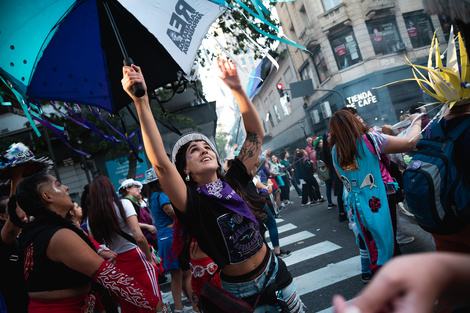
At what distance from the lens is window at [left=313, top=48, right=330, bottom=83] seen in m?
23.9

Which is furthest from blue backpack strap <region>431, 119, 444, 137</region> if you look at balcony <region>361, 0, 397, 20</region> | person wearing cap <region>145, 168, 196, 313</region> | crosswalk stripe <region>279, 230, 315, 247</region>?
balcony <region>361, 0, 397, 20</region>

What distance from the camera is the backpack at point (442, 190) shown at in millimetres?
2139

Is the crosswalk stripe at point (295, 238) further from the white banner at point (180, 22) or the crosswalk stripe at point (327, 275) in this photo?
the white banner at point (180, 22)

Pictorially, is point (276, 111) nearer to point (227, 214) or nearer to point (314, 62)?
point (314, 62)

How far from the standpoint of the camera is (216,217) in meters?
2.18

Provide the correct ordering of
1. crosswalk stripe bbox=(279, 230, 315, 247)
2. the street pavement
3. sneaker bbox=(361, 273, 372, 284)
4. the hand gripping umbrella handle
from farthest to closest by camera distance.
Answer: crosswalk stripe bbox=(279, 230, 315, 247) → the street pavement → sneaker bbox=(361, 273, 372, 284) → the hand gripping umbrella handle

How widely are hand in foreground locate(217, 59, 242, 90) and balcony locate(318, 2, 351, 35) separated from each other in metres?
22.5

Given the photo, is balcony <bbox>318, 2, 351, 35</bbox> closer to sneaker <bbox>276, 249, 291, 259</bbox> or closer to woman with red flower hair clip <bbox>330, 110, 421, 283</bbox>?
sneaker <bbox>276, 249, 291, 259</bbox>

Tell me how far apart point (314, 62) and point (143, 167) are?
51.0ft

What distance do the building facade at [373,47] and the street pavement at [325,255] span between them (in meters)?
15.5

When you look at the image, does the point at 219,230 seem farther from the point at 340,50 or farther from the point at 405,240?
the point at 340,50

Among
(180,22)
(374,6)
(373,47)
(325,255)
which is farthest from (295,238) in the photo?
(374,6)

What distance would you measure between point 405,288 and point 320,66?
26.0 meters

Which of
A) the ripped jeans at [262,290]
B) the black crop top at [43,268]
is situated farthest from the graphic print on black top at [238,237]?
the black crop top at [43,268]
